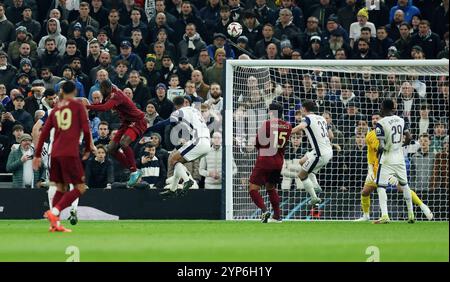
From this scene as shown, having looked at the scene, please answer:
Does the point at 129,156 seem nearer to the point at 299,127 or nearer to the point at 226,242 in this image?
the point at 299,127

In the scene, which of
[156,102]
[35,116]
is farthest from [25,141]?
[156,102]

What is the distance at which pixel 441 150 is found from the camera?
2275 centimetres

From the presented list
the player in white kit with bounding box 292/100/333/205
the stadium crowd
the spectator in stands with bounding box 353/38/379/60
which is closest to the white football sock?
the stadium crowd

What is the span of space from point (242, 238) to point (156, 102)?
971 centimetres

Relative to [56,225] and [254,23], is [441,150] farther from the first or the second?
[56,225]

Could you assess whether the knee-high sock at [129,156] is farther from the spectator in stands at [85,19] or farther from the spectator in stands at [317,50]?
the spectator in stands at [85,19]

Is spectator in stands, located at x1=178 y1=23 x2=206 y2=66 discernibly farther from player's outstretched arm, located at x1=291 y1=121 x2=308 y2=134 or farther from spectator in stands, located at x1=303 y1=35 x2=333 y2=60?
player's outstretched arm, located at x1=291 y1=121 x2=308 y2=134

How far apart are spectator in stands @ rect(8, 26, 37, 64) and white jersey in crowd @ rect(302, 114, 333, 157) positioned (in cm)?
869

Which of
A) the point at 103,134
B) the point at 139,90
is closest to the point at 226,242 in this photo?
the point at 103,134

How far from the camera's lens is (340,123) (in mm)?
23453

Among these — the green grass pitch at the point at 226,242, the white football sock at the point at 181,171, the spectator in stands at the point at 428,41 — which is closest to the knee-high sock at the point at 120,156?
the white football sock at the point at 181,171

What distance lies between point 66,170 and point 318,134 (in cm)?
647

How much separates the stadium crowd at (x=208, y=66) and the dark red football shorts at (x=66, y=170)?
4120 mm

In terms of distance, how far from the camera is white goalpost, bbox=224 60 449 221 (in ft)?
74.3
